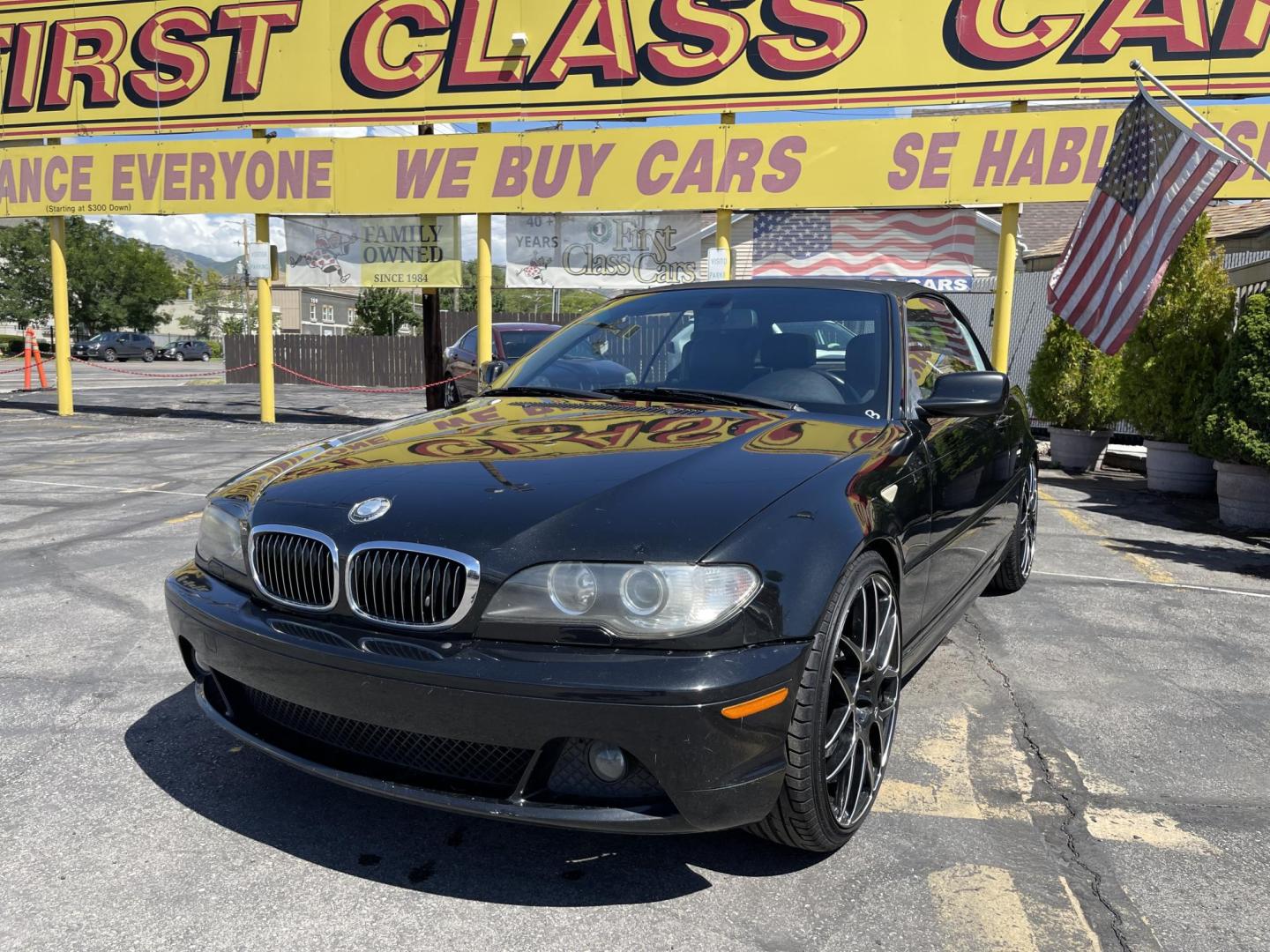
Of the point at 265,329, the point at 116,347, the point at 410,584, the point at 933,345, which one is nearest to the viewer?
the point at 410,584

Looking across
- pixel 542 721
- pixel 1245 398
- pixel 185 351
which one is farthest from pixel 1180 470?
pixel 185 351

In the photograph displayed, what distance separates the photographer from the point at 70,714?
3.30 meters

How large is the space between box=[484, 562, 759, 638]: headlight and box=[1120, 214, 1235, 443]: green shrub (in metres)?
7.86

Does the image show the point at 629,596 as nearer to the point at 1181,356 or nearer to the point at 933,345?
the point at 933,345

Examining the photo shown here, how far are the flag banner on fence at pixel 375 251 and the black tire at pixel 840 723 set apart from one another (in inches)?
A: 435

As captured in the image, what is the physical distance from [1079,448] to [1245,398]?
3503 mm

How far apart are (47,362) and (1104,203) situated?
35.2m

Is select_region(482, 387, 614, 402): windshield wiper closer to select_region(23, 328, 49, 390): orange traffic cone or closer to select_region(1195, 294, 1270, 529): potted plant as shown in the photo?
select_region(1195, 294, 1270, 529): potted plant

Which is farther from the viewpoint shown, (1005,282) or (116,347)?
(116,347)

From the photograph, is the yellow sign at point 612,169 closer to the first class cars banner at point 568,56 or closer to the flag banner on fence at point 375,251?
the flag banner on fence at point 375,251

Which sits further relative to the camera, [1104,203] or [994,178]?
[994,178]

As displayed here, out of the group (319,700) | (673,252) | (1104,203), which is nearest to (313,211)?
(673,252)

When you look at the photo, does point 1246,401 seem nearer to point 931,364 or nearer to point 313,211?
point 931,364

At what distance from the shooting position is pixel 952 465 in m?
3.38
